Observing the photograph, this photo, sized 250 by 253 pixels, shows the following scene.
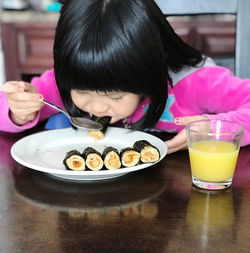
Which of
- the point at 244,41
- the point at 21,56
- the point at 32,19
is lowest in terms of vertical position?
the point at 21,56

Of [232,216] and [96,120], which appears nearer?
[232,216]

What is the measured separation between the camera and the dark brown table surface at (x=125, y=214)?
1.90 ft

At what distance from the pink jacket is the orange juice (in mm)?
420

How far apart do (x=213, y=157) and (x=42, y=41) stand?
8.03 ft

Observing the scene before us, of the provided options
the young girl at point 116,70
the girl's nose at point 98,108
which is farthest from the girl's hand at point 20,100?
the girl's nose at point 98,108

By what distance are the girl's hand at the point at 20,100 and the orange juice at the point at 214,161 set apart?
1.46 ft

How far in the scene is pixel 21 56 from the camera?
10.2 feet

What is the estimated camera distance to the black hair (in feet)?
3.10

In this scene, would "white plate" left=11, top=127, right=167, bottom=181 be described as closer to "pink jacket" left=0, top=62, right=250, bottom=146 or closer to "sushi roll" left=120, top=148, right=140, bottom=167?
"sushi roll" left=120, top=148, right=140, bottom=167

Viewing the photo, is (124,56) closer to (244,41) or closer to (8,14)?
(244,41)

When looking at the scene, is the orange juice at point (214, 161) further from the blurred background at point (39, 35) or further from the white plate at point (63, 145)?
the blurred background at point (39, 35)

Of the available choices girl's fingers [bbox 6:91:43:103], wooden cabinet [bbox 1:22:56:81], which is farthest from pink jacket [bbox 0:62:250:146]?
wooden cabinet [bbox 1:22:56:81]

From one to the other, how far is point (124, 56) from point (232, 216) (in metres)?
0.45

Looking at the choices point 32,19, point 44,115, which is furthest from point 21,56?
point 44,115
